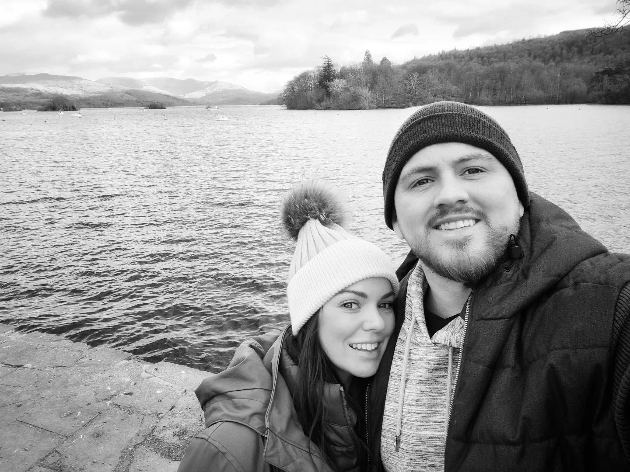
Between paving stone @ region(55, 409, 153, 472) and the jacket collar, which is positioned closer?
the jacket collar

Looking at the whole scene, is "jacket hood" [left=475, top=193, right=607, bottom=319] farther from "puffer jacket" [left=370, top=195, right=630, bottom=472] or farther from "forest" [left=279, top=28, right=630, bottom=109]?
"forest" [left=279, top=28, right=630, bottom=109]

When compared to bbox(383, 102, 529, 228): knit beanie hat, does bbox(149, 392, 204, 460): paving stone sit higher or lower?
lower

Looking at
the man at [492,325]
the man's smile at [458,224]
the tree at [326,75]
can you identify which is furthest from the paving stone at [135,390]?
the tree at [326,75]

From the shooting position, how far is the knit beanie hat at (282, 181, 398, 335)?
2824mm

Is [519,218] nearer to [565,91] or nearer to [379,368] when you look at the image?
[379,368]

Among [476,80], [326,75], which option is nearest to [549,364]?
[326,75]

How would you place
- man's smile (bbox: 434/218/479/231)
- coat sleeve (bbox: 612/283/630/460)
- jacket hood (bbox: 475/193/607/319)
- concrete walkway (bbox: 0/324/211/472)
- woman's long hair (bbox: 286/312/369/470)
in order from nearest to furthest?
coat sleeve (bbox: 612/283/630/460) < jacket hood (bbox: 475/193/607/319) < man's smile (bbox: 434/218/479/231) < woman's long hair (bbox: 286/312/369/470) < concrete walkway (bbox: 0/324/211/472)

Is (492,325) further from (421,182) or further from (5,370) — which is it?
(5,370)

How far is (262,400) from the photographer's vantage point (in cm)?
237

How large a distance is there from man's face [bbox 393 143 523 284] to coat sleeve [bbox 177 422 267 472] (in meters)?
1.32

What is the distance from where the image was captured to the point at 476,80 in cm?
14312

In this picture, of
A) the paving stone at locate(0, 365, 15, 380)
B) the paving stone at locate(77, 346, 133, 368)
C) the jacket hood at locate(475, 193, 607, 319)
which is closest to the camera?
the jacket hood at locate(475, 193, 607, 319)

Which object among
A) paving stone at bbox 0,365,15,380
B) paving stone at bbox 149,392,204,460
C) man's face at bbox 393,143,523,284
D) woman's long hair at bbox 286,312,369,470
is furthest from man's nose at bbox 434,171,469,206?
paving stone at bbox 0,365,15,380

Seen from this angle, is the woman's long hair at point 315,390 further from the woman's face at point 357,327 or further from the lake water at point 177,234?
the lake water at point 177,234
